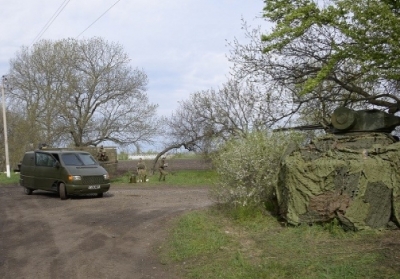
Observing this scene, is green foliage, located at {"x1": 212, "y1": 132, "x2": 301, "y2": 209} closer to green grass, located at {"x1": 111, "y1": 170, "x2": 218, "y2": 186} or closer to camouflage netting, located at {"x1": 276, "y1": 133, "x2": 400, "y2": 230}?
camouflage netting, located at {"x1": 276, "y1": 133, "x2": 400, "y2": 230}

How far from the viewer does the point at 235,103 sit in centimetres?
3073

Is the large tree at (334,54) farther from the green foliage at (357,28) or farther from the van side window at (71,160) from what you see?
the van side window at (71,160)

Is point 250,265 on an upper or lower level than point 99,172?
lower

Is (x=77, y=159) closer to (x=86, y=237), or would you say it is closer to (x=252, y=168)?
(x=86, y=237)

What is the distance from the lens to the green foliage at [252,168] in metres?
11.6

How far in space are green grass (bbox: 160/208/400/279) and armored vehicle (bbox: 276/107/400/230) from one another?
0.27 metres

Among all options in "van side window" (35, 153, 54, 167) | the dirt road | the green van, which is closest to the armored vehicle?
the dirt road

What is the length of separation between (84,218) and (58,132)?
73.2 feet

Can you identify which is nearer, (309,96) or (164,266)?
(164,266)

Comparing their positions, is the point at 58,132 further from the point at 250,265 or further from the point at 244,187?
the point at 250,265

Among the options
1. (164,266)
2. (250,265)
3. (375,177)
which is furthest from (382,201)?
(164,266)

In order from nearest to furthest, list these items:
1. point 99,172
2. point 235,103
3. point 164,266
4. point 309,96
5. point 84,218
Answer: point 164,266
point 84,218
point 309,96
point 99,172
point 235,103

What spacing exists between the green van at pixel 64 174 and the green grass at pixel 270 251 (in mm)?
7825

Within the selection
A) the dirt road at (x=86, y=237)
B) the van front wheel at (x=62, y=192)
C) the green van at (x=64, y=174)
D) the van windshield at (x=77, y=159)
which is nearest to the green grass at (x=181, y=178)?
Result: the van windshield at (x=77, y=159)
